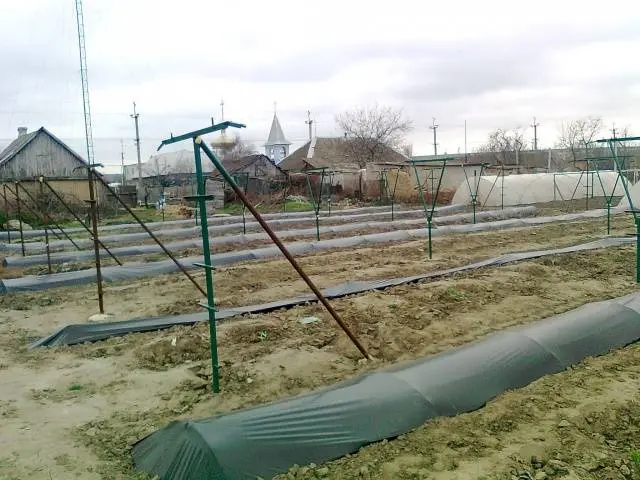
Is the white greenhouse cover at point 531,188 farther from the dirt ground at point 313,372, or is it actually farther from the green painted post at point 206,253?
the green painted post at point 206,253

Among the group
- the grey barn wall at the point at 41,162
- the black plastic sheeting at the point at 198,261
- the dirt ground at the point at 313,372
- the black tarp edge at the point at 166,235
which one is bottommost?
the dirt ground at the point at 313,372

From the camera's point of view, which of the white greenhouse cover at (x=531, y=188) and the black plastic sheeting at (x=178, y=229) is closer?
the black plastic sheeting at (x=178, y=229)

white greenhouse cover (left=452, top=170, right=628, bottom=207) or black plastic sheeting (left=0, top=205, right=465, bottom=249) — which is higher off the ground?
white greenhouse cover (left=452, top=170, right=628, bottom=207)

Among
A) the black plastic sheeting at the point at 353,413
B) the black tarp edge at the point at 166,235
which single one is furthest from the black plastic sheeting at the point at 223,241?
the black plastic sheeting at the point at 353,413

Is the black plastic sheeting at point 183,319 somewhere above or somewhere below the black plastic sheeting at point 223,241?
below

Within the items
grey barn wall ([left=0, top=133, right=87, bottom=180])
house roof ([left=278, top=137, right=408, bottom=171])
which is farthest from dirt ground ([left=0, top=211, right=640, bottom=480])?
house roof ([left=278, top=137, right=408, bottom=171])

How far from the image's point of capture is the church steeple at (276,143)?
92.8 metres

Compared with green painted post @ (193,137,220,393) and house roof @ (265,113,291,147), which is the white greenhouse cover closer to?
green painted post @ (193,137,220,393)

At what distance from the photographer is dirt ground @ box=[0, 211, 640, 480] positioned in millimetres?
3809

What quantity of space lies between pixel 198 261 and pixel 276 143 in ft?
269

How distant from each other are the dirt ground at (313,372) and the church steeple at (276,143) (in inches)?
3290

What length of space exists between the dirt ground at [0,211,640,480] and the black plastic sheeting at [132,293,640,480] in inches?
5.4

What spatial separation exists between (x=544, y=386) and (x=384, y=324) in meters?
2.46

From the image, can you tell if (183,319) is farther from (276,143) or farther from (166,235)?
(276,143)
